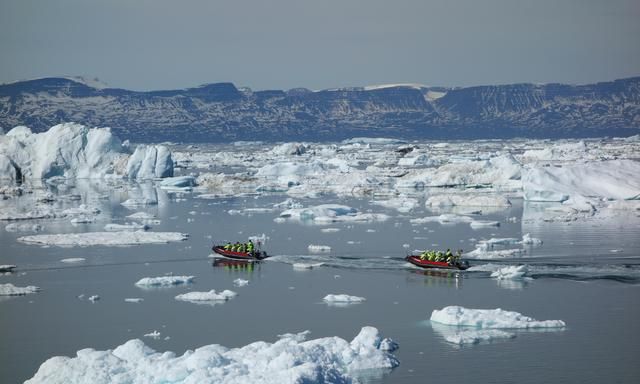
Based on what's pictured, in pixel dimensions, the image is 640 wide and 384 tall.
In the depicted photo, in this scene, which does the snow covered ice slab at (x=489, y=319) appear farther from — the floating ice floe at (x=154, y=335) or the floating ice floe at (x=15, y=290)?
the floating ice floe at (x=15, y=290)

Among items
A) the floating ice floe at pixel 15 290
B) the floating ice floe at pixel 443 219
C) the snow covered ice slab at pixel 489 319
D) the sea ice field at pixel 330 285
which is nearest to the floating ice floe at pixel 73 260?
the sea ice field at pixel 330 285

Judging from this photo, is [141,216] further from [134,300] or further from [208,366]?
[208,366]

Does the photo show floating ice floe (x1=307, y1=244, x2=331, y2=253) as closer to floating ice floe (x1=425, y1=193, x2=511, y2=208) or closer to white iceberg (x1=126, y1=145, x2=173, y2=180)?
floating ice floe (x1=425, y1=193, x2=511, y2=208)

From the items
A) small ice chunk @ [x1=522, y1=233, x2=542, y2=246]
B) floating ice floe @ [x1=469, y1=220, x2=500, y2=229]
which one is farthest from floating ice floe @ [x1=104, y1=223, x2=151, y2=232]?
small ice chunk @ [x1=522, y1=233, x2=542, y2=246]

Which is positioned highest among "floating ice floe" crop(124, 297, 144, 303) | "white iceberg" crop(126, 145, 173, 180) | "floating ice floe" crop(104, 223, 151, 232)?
"white iceberg" crop(126, 145, 173, 180)

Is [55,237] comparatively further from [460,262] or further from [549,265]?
[549,265]

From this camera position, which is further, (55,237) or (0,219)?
(0,219)

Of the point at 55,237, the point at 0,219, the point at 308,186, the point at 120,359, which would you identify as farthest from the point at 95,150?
the point at 120,359
